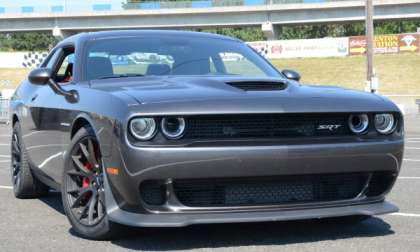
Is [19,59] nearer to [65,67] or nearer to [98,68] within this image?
[65,67]

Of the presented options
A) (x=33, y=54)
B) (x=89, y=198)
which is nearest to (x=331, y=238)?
(x=89, y=198)

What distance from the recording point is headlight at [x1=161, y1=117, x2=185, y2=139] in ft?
13.8

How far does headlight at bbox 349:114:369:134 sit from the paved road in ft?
2.34

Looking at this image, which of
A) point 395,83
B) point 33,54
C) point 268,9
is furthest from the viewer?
point 268,9

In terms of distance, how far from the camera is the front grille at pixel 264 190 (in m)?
4.32

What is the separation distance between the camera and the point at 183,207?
4.30 metres

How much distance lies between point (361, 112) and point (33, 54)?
57.6 metres

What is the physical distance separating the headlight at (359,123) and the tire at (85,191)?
160cm

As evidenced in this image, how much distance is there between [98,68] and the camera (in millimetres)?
5570

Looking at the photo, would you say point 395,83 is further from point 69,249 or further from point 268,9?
point 69,249

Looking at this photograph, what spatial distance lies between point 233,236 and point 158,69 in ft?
4.92

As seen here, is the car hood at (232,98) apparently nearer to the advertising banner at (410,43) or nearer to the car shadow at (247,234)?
the car shadow at (247,234)

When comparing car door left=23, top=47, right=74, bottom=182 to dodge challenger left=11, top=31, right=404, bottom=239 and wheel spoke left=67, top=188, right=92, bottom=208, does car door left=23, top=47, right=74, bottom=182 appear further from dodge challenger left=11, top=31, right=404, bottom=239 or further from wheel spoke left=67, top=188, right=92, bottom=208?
wheel spoke left=67, top=188, right=92, bottom=208

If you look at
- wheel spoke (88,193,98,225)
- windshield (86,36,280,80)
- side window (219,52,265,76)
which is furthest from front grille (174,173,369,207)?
side window (219,52,265,76)
